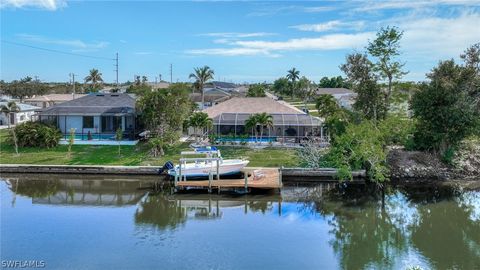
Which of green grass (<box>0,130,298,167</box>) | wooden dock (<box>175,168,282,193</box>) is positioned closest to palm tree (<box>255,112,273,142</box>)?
green grass (<box>0,130,298,167</box>)

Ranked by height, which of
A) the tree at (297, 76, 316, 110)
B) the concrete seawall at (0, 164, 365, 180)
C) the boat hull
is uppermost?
the tree at (297, 76, 316, 110)

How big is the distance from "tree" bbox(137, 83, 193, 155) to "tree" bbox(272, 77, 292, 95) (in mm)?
70281

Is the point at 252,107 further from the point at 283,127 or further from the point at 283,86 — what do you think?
the point at 283,86

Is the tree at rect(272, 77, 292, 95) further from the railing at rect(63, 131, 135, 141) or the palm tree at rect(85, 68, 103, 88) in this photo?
the railing at rect(63, 131, 135, 141)

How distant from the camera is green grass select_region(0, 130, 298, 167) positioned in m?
31.3

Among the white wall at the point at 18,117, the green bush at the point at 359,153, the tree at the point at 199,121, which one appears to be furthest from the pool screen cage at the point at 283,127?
the white wall at the point at 18,117

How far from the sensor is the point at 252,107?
135 feet

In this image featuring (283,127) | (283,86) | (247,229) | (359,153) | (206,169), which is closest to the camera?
(247,229)

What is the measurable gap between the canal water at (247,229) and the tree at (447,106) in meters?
5.07

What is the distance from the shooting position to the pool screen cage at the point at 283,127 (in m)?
36.9

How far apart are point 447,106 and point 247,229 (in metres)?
17.6

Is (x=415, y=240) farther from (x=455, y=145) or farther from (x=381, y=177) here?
(x=455, y=145)

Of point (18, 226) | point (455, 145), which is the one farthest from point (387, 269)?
point (455, 145)

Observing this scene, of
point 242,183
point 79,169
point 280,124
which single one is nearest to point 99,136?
point 79,169
